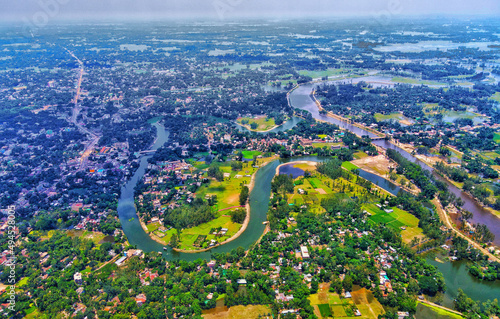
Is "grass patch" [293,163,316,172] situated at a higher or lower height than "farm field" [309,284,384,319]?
higher

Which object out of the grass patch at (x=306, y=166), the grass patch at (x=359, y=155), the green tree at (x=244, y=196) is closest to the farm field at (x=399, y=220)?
the grass patch at (x=306, y=166)

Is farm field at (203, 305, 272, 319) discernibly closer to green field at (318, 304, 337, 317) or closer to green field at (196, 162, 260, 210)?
green field at (318, 304, 337, 317)

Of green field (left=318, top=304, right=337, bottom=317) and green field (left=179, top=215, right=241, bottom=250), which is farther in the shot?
green field (left=179, top=215, right=241, bottom=250)

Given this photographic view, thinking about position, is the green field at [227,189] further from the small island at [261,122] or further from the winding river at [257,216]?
the small island at [261,122]

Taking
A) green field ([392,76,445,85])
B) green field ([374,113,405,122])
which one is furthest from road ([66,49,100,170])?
green field ([392,76,445,85])

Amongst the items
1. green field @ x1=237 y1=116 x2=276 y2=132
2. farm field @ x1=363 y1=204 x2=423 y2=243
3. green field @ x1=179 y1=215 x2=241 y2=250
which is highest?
green field @ x1=237 y1=116 x2=276 y2=132

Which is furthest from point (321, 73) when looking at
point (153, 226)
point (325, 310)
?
point (325, 310)

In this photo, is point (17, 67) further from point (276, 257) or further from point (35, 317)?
point (276, 257)

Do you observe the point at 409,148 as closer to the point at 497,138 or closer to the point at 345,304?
the point at 497,138

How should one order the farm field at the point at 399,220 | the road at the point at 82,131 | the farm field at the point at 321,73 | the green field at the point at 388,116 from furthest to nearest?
the farm field at the point at 321,73
the green field at the point at 388,116
the road at the point at 82,131
the farm field at the point at 399,220

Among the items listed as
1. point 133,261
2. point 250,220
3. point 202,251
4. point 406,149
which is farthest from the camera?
point 406,149

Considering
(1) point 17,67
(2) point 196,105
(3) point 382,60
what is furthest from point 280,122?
(1) point 17,67
